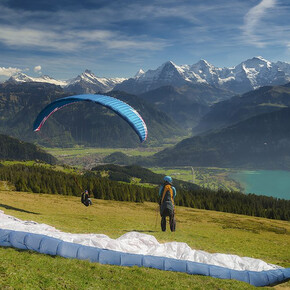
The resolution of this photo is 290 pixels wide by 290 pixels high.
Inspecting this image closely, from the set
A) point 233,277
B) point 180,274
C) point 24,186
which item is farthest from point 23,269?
point 24,186

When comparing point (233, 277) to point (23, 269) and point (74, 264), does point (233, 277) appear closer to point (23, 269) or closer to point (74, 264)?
point (74, 264)

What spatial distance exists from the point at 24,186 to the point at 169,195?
63.3 m

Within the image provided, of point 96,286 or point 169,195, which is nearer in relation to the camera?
point 96,286

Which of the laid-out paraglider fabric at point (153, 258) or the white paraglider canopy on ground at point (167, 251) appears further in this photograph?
the white paraglider canopy on ground at point (167, 251)

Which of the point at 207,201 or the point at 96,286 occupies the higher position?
the point at 96,286

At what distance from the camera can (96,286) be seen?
1145 centimetres

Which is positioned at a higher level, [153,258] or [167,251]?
[153,258]

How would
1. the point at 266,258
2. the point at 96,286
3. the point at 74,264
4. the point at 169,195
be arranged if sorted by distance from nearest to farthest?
the point at 96,286, the point at 74,264, the point at 266,258, the point at 169,195

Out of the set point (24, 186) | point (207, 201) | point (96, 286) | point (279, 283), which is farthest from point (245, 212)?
point (96, 286)

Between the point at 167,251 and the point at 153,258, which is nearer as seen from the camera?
the point at 153,258

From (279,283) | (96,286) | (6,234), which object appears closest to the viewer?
(96,286)

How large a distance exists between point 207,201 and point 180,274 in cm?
8212

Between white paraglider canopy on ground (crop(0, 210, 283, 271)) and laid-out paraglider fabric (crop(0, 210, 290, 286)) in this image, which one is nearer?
laid-out paraglider fabric (crop(0, 210, 290, 286))

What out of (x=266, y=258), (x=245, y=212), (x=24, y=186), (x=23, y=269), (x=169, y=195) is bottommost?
(x=245, y=212)
